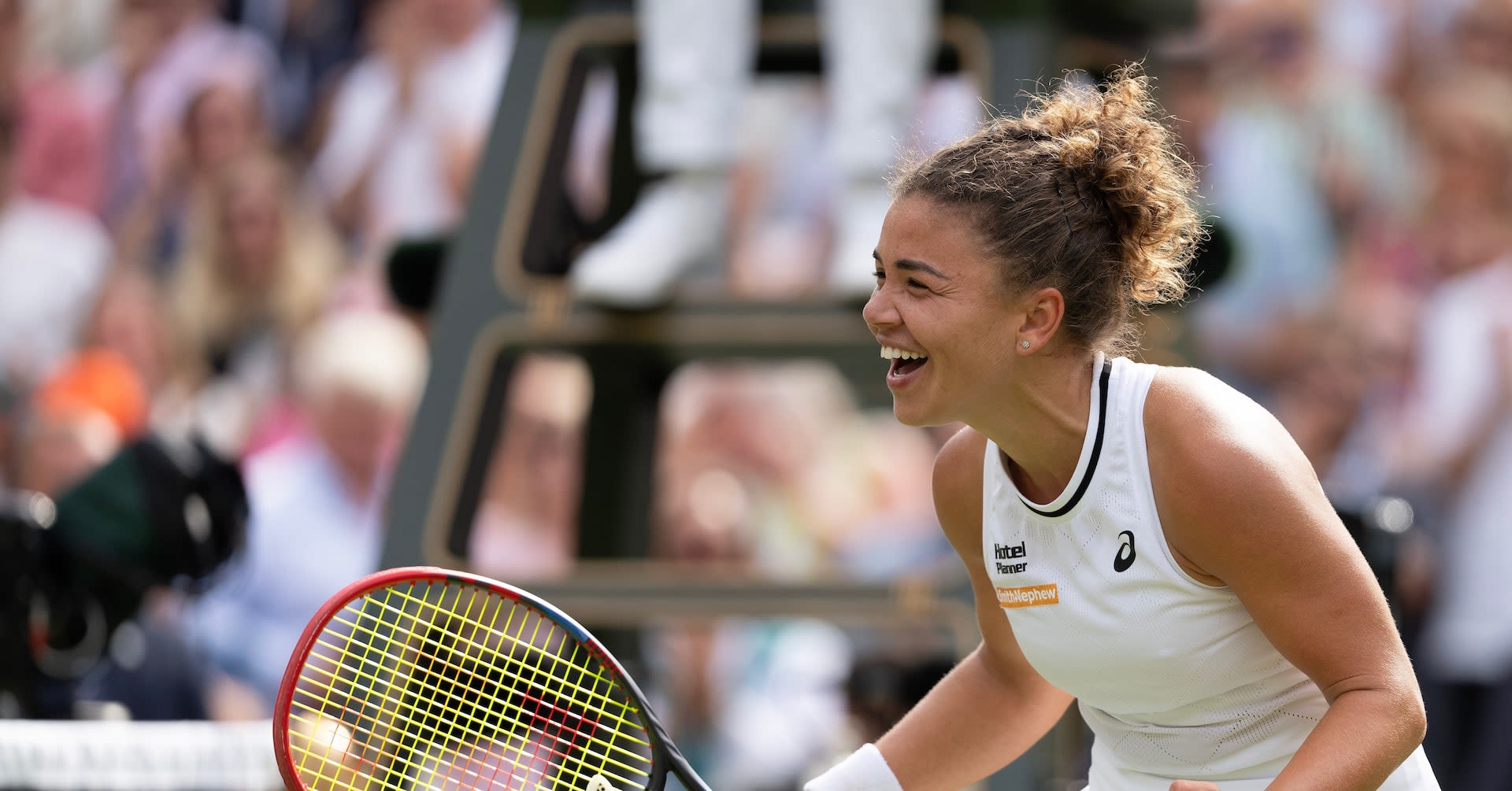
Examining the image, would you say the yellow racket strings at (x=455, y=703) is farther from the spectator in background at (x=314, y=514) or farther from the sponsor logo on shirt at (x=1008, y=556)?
the sponsor logo on shirt at (x=1008, y=556)

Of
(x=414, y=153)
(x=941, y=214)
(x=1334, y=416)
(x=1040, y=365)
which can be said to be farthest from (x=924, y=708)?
(x=414, y=153)

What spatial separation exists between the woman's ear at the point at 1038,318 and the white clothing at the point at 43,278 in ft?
19.4

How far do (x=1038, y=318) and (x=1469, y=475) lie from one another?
115 inches

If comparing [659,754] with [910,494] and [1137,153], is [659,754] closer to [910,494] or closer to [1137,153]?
[1137,153]

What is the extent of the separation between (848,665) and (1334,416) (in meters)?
1.67

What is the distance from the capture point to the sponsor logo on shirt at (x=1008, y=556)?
7.72 ft

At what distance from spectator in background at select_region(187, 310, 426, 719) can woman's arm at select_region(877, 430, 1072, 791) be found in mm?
3354

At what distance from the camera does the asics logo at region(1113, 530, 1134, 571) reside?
7.37 ft

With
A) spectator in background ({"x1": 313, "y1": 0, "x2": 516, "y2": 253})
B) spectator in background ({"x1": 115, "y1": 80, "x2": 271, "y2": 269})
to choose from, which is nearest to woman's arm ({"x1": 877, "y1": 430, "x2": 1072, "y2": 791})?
spectator in background ({"x1": 313, "y1": 0, "x2": 516, "y2": 253})

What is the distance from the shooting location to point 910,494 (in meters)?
6.55

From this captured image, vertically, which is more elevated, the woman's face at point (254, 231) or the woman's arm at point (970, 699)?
the woman's arm at point (970, 699)

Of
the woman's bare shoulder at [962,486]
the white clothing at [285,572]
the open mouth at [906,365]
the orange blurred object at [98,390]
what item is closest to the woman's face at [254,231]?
Result: the orange blurred object at [98,390]

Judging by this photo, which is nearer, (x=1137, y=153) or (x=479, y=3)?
(x=1137, y=153)

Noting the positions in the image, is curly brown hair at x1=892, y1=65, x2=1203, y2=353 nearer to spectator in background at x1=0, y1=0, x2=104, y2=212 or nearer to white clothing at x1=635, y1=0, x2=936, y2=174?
white clothing at x1=635, y1=0, x2=936, y2=174
